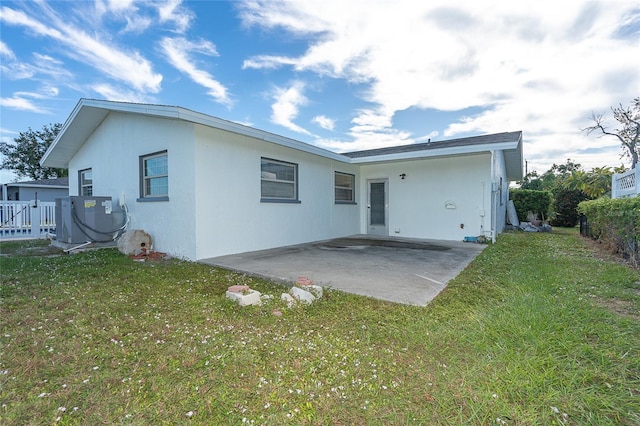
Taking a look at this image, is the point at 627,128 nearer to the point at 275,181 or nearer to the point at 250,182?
the point at 275,181

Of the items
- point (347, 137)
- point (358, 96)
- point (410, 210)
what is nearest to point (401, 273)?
point (410, 210)

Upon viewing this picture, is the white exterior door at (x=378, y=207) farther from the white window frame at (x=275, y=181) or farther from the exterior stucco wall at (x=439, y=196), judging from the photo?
the white window frame at (x=275, y=181)

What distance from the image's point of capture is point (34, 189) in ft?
56.2

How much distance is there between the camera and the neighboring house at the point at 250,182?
19.9ft

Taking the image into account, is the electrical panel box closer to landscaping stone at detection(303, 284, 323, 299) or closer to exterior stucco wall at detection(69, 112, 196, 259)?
exterior stucco wall at detection(69, 112, 196, 259)

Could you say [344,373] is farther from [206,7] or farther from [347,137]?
[347,137]

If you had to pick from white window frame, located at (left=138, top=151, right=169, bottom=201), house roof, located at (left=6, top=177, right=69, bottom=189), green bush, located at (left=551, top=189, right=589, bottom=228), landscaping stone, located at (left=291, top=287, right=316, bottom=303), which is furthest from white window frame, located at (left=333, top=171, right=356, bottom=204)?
house roof, located at (left=6, top=177, right=69, bottom=189)

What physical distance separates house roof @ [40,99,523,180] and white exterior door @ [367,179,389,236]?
4.94ft

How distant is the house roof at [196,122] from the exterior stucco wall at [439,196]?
918mm

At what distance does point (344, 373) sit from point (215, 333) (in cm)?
125

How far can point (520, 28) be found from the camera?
6371 mm

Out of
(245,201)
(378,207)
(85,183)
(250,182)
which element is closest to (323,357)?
(245,201)

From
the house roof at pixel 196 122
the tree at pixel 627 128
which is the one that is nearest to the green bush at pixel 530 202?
the house roof at pixel 196 122

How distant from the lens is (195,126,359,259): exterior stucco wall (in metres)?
6.02
